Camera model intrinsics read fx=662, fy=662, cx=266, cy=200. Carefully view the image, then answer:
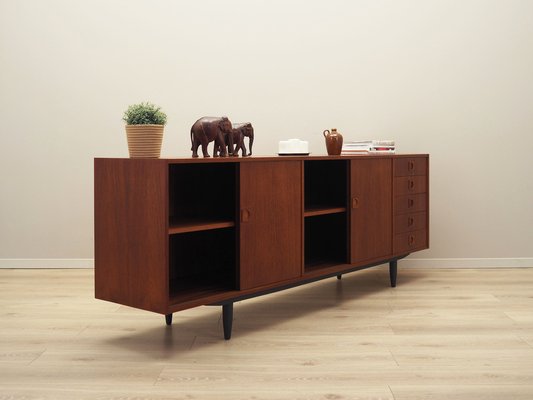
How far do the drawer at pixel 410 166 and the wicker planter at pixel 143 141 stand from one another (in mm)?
1469

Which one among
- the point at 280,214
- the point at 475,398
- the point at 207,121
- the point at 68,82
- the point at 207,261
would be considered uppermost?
the point at 68,82

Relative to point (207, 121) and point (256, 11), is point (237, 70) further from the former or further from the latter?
point (207, 121)

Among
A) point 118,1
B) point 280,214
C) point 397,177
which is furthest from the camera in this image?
point 118,1

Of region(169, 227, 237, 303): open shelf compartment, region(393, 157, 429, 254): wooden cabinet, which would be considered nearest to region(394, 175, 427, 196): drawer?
region(393, 157, 429, 254): wooden cabinet

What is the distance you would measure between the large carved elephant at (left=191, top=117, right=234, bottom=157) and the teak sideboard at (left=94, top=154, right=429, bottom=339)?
0.09 metres

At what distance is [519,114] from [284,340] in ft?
7.64

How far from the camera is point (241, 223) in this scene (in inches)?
104

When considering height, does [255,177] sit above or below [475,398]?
above

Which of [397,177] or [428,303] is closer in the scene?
[428,303]

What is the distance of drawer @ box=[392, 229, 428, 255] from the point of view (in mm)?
3547

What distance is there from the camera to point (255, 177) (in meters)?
2.68

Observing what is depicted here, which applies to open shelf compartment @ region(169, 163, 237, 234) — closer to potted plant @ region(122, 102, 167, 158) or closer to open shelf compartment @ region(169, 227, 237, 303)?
open shelf compartment @ region(169, 227, 237, 303)

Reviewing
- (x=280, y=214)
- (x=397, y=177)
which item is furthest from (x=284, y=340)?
(x=397, y=177)

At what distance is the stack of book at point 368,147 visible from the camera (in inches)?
141
